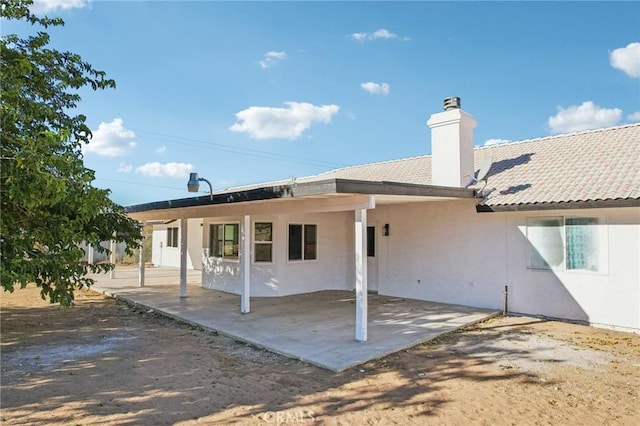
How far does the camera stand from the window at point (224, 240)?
13.3 meters

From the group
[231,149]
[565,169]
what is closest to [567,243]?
[565,169]

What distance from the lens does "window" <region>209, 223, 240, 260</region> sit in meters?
13.3

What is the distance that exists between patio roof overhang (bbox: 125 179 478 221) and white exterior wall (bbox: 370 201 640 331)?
111 cm

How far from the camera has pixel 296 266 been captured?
12906 mm

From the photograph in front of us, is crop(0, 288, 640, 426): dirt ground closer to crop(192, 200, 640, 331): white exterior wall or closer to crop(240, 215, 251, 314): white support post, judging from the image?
crop(192, 200, 640, 331): white exterior wall

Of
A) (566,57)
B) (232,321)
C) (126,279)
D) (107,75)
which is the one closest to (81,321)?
(232,321)

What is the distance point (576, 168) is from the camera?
32.4 ft

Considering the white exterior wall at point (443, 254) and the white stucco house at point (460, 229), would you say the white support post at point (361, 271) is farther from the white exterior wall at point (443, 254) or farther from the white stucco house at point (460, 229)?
the white exterior wall at point (443, 254)

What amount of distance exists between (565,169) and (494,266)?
296 cm

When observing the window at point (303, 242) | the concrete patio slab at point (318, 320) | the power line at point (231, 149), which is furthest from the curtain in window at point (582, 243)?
the power line at point (231, 149)

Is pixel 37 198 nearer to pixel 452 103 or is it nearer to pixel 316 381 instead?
pixel 316 381

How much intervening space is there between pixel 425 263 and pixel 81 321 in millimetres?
8968

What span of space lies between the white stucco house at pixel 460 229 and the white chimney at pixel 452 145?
0.10ft

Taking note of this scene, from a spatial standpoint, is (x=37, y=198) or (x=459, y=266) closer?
(x=37, y=198)
